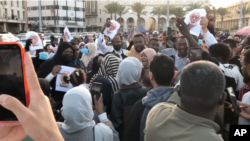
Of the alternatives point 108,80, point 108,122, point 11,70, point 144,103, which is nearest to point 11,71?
point 11,70

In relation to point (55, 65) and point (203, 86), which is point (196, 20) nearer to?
point (55, 65)

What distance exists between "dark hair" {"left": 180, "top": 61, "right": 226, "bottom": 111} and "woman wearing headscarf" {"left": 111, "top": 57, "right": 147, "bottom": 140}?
A: 1.40 metres

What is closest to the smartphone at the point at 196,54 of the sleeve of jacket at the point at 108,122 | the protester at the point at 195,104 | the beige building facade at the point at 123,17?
the sleeve of jacket at the point at 108,122

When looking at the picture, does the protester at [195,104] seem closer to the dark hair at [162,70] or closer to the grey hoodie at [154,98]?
the grey hoodie at [154,98]

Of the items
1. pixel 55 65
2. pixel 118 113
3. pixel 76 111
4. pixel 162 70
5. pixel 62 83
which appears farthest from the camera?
pixel 55 65

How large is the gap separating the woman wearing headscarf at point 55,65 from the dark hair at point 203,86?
2.67 m

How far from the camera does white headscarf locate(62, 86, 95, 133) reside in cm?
208

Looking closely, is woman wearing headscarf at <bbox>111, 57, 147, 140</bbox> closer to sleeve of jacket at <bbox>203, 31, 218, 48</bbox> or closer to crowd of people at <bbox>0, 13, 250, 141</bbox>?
crowd of people at <bbox>0, 13, 250, 141</bbox>

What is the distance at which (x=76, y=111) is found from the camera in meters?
2.08

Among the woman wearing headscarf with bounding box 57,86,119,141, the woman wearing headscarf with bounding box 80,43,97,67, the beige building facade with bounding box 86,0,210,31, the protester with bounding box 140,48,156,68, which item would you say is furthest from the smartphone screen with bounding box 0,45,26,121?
the beige building facade with bounding box 86,0,210,31

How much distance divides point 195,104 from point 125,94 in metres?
1.47

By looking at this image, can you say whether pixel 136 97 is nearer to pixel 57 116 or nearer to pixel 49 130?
pixel 57 116

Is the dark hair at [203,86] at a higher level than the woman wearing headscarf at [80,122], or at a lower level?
higher

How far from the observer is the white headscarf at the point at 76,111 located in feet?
6.84
